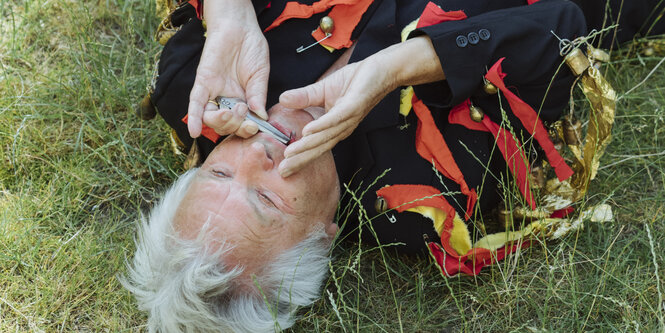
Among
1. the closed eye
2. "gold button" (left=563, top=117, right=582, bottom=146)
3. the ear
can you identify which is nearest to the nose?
the closed eye

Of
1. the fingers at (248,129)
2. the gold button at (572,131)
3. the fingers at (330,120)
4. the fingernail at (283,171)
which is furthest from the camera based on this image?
the gold button at (572,131)

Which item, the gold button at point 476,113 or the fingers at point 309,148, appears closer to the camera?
the fingers at point 309,148

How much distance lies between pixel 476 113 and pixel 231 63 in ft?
3.70

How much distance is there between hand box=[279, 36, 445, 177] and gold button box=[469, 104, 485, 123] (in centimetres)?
24

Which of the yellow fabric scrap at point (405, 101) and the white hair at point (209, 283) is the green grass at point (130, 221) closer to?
the white hair at point (209, 283)

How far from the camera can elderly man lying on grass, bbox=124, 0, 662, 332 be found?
2484 mm

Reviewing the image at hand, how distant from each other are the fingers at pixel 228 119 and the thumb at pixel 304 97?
22 cm

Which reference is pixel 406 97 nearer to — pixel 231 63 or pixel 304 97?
pixel 304 97

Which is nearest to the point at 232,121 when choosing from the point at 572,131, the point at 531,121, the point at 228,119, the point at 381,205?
the point at 228,119

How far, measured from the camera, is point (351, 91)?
2387 millimetres

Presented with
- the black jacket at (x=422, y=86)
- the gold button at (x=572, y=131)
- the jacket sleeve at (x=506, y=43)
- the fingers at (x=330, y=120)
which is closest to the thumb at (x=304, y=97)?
the fingers at (x=330, y=120)

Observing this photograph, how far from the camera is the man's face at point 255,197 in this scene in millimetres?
2494

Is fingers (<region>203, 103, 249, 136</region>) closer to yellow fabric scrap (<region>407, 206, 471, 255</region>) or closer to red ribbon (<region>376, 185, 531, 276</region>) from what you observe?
red ribbon (<region>376, 185, 531, 276</region>)

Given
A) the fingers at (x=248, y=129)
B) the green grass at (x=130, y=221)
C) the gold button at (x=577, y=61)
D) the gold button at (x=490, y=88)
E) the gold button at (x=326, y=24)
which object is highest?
the gold button at (x=326, y=24)
